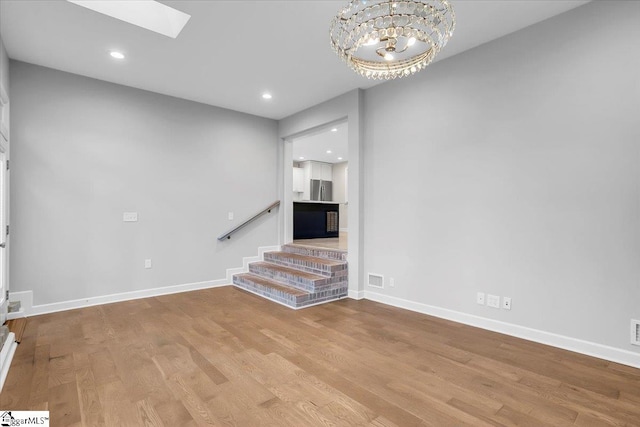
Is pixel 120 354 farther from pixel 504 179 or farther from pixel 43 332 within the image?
pixel 504 179

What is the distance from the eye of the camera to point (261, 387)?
2182 mm

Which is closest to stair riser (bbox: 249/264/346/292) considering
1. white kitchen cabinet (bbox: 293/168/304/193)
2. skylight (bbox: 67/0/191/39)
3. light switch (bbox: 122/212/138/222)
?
light switch (bbox: 122/212/138/222)

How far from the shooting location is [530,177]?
9.91 ft

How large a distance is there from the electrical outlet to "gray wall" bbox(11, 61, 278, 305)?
3.78 m

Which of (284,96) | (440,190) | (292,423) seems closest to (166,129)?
(284,96)

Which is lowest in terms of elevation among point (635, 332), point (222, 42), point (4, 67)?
point (635, 332)

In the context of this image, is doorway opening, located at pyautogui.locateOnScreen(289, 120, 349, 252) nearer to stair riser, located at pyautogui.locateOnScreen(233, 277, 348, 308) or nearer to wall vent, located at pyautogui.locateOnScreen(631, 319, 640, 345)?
stair riser, located at pyautogui.locateOnScreen(233, 277, 348, 308)

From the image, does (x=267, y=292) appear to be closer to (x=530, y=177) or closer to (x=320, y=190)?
(x=530, y=177)

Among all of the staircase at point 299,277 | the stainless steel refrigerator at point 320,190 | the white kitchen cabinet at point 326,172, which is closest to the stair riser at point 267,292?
the staircase at point 299,277

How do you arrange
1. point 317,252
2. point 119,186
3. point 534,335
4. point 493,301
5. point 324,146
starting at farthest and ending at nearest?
point 324,146, point 317,252, point 119,186, point 493,301, point 534,335

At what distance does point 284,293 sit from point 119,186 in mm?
2642

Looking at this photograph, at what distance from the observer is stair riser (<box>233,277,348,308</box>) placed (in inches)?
161

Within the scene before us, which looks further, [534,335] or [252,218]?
[252,218]

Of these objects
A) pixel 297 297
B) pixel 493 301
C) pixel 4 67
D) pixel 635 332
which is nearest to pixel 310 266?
pixel 297 297
